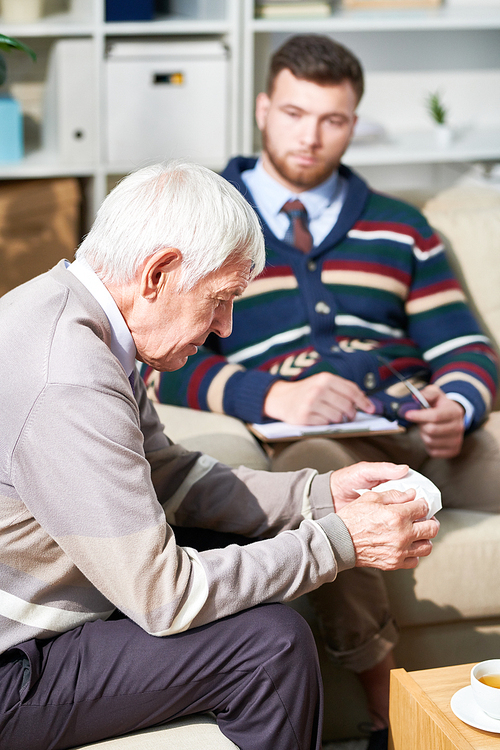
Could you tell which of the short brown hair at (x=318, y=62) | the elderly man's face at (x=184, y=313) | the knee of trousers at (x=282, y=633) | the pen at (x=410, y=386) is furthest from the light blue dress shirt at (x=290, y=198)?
the knee of trousers at (x=282, y=633)

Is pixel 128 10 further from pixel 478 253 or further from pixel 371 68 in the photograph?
pixel 478 253

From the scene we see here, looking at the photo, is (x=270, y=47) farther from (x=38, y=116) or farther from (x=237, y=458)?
(x=237, y=458)

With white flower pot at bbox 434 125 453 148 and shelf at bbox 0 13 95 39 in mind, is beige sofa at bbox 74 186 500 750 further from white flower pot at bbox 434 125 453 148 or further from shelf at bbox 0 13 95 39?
white flower pot at bbox 434 125 453 148

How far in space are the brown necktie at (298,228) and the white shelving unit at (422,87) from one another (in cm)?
78

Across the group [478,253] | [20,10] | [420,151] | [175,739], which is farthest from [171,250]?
[420,151]

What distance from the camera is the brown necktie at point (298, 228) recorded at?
1.90 metres

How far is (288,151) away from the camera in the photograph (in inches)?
74.5

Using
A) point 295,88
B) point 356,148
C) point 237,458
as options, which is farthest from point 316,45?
point 237,458

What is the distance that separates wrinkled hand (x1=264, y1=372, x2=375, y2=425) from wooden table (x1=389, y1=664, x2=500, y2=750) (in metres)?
0.61

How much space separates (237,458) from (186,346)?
47 centimetres

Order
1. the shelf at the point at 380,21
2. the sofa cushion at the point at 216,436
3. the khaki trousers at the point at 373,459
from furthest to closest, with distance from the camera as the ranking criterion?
the shelf at the point at 380,21 < the sofa cushion at the point at 216,436 < the khaki trousers at the point at 373,459

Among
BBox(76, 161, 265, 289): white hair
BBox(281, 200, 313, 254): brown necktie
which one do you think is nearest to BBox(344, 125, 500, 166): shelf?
BBox(281, 200, 313, 254): brown necktie

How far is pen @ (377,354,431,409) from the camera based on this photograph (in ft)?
5.54

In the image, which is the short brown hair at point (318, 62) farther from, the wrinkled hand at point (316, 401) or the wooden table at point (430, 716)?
the wooden table at point (430, 716)
